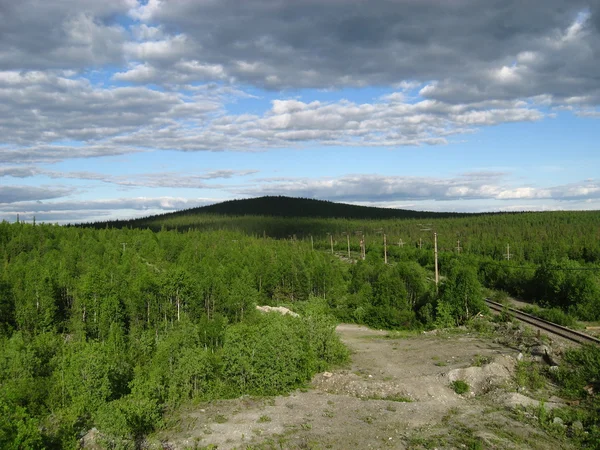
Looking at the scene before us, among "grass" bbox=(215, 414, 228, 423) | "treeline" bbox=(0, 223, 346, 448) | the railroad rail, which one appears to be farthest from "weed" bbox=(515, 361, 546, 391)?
"grass" bbox=(215, 414, 228, 423)

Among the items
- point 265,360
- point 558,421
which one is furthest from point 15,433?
point 558,421

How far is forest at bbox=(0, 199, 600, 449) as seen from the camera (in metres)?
26.9

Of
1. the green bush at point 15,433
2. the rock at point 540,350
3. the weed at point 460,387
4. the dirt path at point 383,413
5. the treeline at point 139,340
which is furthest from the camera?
the rock at point 540,350

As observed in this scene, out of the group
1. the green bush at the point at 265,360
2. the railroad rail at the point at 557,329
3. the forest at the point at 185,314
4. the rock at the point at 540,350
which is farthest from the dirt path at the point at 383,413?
the railroad rail at the point at 557,329

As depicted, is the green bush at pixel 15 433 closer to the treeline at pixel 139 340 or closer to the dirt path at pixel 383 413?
the treeline at pixel 139 340

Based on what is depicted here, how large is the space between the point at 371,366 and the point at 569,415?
14.0 m

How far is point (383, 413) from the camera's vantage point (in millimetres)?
24250

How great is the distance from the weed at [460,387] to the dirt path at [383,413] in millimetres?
348

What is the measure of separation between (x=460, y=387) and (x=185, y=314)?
3925 centimetres

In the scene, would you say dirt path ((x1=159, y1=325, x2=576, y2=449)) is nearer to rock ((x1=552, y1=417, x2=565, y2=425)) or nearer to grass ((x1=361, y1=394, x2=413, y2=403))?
grass ((x1=361, y1=394, x2=413, y2=403))

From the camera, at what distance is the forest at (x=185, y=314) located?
2694cm

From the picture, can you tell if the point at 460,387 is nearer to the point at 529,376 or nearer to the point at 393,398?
the point at 393,398

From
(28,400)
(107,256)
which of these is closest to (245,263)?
(107,256)

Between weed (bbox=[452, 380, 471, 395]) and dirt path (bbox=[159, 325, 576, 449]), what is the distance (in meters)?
0.35
